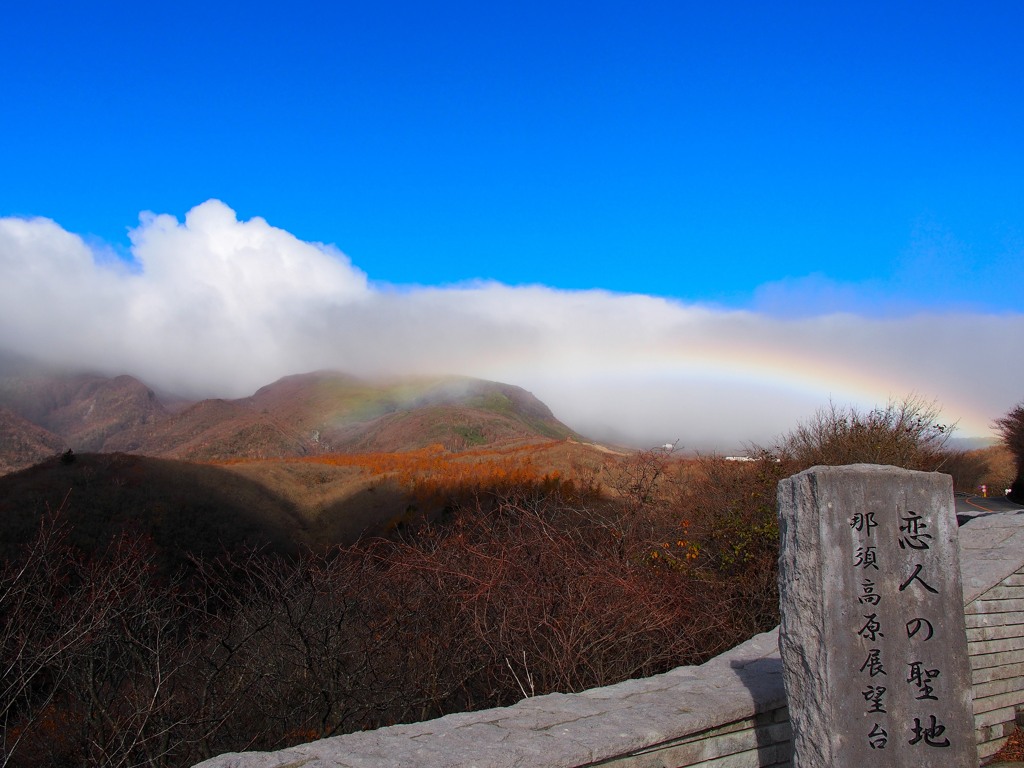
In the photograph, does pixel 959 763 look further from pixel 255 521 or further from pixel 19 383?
pixel 19 383

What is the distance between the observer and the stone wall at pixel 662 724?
342 cm

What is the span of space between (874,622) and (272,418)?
105 meters

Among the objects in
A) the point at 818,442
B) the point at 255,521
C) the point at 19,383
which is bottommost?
the point at 255,521

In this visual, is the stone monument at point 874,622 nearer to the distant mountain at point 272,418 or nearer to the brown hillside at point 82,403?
the distant mountain at point 272,418

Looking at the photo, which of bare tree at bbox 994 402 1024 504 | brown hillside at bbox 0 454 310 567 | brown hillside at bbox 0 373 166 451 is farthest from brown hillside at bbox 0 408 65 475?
bare tree at bbox 994 402 1024 504

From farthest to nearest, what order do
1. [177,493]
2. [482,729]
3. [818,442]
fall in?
[177,493], [818,442], [482,729]

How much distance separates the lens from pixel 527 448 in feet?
157

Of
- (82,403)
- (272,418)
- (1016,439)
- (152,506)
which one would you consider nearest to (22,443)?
(272,418)

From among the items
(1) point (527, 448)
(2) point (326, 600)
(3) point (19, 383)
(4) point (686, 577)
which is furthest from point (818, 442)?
(3) point (19, 383)

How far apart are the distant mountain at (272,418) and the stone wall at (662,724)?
230 ft

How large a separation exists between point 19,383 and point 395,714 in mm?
139959

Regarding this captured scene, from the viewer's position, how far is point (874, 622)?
161 inches

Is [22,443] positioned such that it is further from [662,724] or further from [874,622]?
[874,622]

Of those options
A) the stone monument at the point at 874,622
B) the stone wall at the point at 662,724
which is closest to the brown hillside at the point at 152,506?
the stone wall at the point at 662,724
